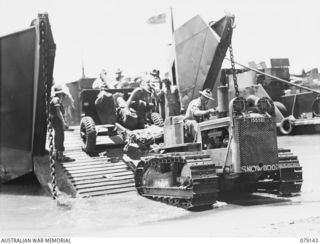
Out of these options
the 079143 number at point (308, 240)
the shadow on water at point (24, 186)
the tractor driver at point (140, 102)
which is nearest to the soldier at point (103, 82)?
the tractor driver at point (140, 102)

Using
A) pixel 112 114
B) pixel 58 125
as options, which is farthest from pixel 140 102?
pixel 58 125

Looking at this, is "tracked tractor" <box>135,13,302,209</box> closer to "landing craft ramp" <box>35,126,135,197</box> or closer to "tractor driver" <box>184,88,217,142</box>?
"tractor driver" <box>184,88,217,142</box>

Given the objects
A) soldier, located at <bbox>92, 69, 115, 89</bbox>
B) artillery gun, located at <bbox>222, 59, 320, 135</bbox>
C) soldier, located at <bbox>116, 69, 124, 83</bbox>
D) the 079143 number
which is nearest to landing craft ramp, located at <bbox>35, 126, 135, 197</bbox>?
soldier, located at <bbox>92, 69, 115, 89</bbox>

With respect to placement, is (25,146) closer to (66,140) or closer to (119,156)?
(66,140)

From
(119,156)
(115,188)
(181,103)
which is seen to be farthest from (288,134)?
(115,188)

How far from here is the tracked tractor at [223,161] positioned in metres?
8.07

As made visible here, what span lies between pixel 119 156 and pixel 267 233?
21.9 feet

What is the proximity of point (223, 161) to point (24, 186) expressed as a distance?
240 inches

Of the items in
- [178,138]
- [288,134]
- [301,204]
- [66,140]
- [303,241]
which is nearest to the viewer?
[303,241]

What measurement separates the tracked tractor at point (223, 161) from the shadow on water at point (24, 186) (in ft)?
9.71

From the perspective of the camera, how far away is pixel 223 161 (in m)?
8.38

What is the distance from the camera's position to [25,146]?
1201cm

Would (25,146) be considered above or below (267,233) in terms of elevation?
above

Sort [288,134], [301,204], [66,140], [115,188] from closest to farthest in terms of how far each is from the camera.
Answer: [301,204] < [115,188] < [66,140] < [288,134]
